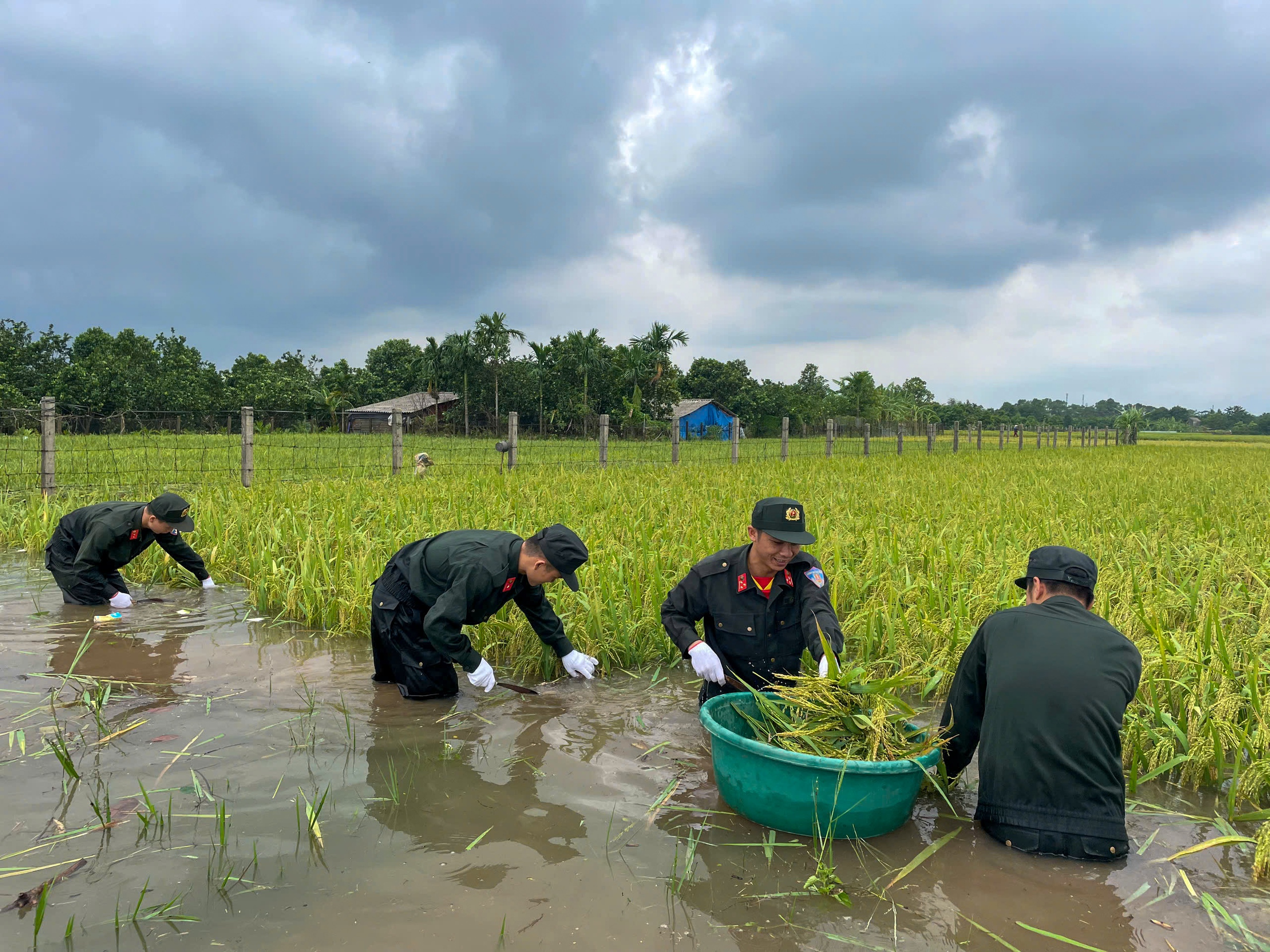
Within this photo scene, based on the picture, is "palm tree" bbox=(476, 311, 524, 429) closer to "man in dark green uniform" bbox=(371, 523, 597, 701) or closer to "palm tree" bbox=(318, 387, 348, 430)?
"palm tree" bbox=(318, 387, 348, 430)

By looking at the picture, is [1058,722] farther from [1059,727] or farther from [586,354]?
[586,354]

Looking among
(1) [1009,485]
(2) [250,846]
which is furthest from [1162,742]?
(1) [1009,485]

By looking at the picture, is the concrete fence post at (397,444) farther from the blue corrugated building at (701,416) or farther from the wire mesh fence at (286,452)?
the blue corrugated building at (701,416)

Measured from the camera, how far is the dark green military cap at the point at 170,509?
4973mm

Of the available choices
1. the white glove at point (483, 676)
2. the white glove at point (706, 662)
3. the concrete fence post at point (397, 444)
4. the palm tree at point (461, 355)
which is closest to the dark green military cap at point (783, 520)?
the white glove at point (706, 662)

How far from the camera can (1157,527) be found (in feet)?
22.8

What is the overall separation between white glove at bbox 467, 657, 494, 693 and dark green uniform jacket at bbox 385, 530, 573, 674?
0.03 meters

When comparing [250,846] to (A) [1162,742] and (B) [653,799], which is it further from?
(A) [1162,742]

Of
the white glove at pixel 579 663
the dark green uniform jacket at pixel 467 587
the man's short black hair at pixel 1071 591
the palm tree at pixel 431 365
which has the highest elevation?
the palm tree at pixel 431 365

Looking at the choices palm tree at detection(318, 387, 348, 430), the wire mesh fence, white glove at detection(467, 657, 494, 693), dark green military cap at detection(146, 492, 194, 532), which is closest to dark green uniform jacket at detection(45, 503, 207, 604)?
dark green military cap at detection(146, 492, 194, 532)

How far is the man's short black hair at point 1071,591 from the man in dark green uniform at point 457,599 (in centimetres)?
174

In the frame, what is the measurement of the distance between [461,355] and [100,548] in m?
39.3

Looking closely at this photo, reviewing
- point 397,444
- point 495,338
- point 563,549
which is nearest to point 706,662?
point 563,549

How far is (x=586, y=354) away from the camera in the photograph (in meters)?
44.6
